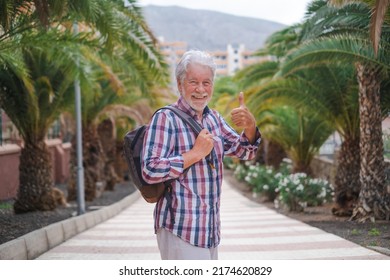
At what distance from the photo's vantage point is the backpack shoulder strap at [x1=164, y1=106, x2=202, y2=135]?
11.9 ft

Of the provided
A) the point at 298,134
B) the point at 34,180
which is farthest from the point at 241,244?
the point at 298,134

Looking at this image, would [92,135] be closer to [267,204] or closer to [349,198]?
[267,204]

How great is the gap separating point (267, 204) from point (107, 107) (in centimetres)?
469

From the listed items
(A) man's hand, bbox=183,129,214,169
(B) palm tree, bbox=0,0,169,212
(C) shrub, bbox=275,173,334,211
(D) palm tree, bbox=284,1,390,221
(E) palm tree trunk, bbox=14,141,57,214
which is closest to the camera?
(A) man's hand, bbox=183,129,214,169

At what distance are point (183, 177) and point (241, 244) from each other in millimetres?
5218

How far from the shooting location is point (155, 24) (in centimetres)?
1160

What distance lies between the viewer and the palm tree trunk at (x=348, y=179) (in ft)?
42.2

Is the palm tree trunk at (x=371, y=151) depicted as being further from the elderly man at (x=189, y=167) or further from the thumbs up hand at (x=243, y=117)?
the elderly man at (x=189, y=167)

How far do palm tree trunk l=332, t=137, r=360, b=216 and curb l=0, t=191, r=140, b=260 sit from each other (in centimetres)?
427

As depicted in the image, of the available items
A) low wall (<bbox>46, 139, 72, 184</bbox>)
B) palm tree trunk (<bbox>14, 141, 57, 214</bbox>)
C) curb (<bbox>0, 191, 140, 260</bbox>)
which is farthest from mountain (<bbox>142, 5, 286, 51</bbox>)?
low wall (<bbox>46, 139, 72, 184</bbox>)

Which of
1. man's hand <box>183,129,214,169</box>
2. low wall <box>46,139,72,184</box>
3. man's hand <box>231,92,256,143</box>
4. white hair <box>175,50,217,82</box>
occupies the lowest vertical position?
low wall <box>46,139,72,184</box>

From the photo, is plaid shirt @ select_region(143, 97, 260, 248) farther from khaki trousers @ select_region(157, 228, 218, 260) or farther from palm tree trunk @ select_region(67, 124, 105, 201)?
palm tree trunk @ select_region(67, 124, 105, 201)

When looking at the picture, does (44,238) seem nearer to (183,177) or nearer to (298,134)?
(183,177)

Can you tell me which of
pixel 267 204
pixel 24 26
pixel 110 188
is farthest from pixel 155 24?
pixel 110 188
